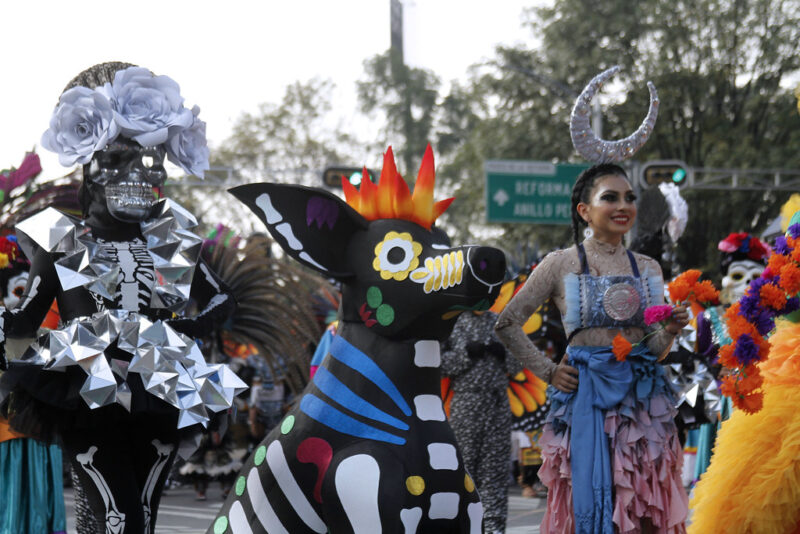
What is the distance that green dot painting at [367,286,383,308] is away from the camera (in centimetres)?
431

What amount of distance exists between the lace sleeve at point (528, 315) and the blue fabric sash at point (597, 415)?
0.57 ft

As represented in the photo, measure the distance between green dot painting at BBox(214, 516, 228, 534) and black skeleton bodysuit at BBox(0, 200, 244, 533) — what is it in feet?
1.81

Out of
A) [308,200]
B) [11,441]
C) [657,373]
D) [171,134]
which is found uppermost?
[171,134]

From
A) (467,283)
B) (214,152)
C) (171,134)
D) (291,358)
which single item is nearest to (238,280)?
(291,358)

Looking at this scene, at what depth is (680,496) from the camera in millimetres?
5012

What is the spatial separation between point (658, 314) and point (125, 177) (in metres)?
2.25

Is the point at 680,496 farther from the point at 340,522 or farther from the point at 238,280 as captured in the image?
the point at 238,280

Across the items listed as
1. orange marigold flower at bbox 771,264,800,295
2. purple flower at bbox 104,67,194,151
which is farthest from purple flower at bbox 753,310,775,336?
purple flower at bbox 104,67,194,151

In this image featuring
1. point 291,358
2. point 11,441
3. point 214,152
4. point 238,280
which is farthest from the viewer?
point 214,152

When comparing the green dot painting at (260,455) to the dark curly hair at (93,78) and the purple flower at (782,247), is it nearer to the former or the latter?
the dark curly hair at (93,78)

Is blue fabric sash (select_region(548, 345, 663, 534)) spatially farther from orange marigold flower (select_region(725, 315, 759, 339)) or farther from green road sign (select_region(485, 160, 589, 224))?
green road sign (select_region(485, 160, 589, 224))

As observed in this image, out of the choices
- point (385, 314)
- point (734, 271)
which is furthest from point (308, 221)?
point (734, 271)

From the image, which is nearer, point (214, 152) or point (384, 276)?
point (384, 276)

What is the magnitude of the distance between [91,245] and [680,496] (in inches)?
104
